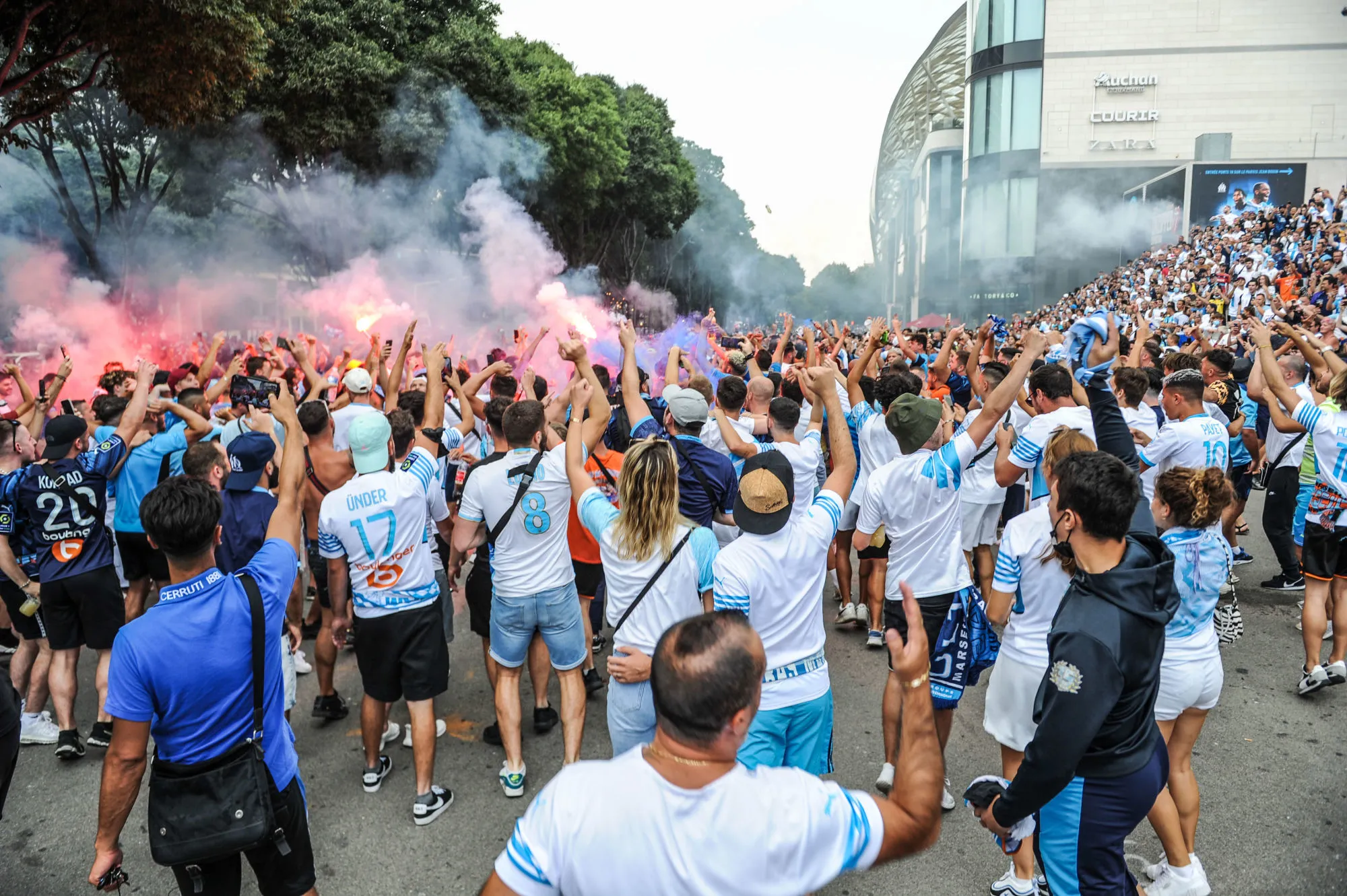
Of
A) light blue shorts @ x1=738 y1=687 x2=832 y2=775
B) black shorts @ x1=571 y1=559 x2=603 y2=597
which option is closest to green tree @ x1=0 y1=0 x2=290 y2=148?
black shorts @ x1=571 y1=559 x2=603 y2=597

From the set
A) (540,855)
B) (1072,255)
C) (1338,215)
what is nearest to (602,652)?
(540,855)

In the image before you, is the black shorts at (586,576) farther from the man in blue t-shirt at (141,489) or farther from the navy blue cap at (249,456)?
the man in blue t-shirt at (141,489)

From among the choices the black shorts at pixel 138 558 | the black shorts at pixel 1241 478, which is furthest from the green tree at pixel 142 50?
the black shorts at pixel 1241 478

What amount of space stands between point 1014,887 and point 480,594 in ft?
10.1

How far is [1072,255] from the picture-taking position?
4372cm

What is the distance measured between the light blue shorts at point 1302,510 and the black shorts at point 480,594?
5.13 meters

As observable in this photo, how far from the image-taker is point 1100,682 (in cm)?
224

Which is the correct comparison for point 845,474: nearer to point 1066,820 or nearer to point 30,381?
point 1066,820

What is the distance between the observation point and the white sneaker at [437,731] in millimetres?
4914

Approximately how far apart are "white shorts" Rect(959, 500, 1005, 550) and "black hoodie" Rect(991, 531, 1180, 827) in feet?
Result: 12.6

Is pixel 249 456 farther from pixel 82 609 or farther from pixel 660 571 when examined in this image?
pixel 660 571

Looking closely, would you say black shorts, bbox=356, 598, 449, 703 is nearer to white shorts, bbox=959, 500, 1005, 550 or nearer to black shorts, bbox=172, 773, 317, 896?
black shorts, bbox=172, 773, 317, 896

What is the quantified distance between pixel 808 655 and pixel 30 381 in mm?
20266

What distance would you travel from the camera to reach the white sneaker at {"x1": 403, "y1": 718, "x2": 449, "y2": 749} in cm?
491
